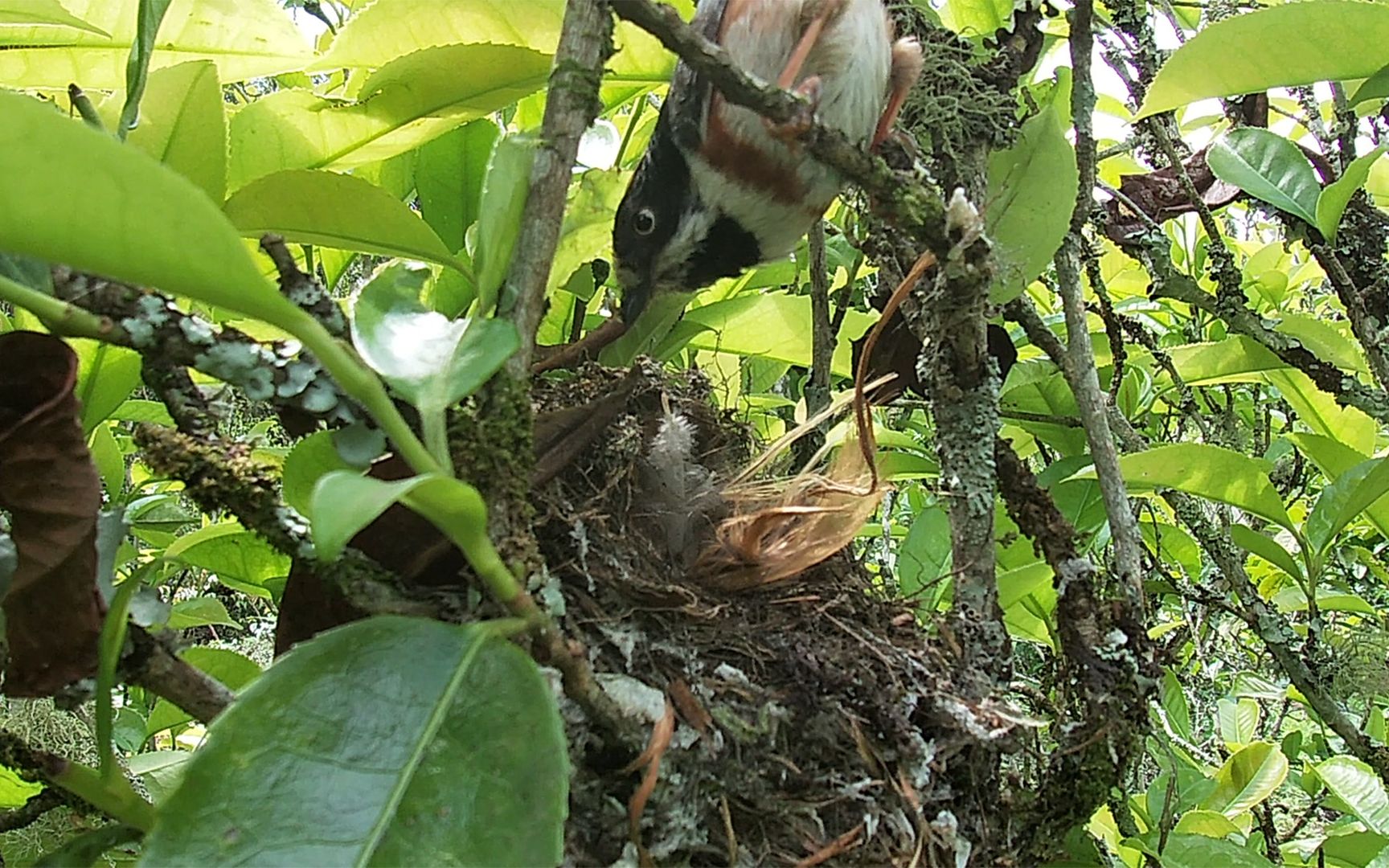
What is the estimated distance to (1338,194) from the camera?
42.4 inches

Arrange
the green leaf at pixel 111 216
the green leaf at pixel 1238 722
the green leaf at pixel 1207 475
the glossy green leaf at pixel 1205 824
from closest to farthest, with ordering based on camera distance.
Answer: the green leaf at pixel 111 216 < the green leaf at pixel 1207 475 < the glossy green leaf at pixel 1205 824 < the green leaf at pixel 1238 722

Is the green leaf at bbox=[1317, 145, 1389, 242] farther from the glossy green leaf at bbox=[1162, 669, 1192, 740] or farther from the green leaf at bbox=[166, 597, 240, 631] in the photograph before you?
the green leaf at bbox=[166, 597, 240, 631]

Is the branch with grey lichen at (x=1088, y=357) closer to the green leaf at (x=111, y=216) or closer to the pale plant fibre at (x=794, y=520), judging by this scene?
the pale plant fibre at (x=794, y=520)

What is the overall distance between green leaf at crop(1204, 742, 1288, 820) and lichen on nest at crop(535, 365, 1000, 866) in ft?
2.16

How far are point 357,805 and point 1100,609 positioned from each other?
55 cm

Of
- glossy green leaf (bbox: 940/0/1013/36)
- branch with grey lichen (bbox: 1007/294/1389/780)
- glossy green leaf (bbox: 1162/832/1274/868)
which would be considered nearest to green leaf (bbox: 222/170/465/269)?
branch with grey lichen (bbox: 1007/294/1389/780)

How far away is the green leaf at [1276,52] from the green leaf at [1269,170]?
0.17m

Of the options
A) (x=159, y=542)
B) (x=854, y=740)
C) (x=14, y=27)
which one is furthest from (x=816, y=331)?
(x=159, y=542)

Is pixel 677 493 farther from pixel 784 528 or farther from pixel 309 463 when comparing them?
pixel 309 463

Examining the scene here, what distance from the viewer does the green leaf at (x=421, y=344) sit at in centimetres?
41

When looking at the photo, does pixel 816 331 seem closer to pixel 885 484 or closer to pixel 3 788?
pixel 885 484

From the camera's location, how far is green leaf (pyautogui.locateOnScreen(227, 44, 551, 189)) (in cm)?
72

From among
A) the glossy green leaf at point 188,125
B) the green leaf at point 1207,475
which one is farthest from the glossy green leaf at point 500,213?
the green leaf at point 1207,475

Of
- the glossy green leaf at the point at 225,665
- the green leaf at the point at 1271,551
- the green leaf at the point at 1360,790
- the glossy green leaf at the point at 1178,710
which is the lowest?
the glossy green leaf at the point at 1178,710
